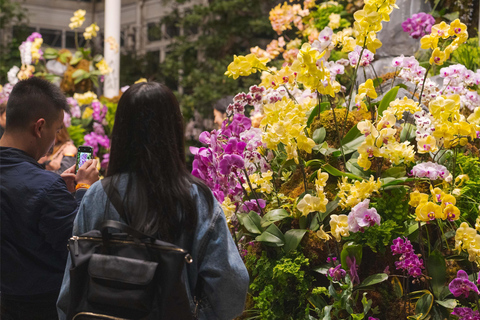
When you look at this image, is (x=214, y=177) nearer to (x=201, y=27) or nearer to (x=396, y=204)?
(x=396, y=204)

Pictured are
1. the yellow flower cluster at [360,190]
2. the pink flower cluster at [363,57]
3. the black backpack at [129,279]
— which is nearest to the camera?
the black backpack at [129,279]

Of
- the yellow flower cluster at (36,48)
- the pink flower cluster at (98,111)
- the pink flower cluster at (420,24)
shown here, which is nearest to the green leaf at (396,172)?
the pink flower cluster at (420,24)

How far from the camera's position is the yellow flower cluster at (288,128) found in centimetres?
182

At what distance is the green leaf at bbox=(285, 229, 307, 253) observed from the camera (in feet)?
6.29

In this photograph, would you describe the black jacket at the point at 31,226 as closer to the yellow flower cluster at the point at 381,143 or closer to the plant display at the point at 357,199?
the plant display at the point at 357,199

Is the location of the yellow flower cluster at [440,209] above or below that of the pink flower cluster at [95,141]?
above

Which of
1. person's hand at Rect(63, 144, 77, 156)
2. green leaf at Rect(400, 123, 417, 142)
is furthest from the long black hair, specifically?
person's hand at Rect(63, 144, 77, 156)

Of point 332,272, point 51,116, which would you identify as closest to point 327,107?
point 332,272

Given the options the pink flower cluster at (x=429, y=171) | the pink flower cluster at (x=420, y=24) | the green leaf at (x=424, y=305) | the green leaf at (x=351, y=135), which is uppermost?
the pink flower cluster at (x=420, y=24)

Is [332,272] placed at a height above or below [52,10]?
below

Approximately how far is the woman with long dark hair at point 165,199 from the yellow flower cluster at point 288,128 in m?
0.56

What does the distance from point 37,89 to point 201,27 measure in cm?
698

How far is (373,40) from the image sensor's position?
6.23ft

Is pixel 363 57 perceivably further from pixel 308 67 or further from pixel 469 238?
pixel 469 238
